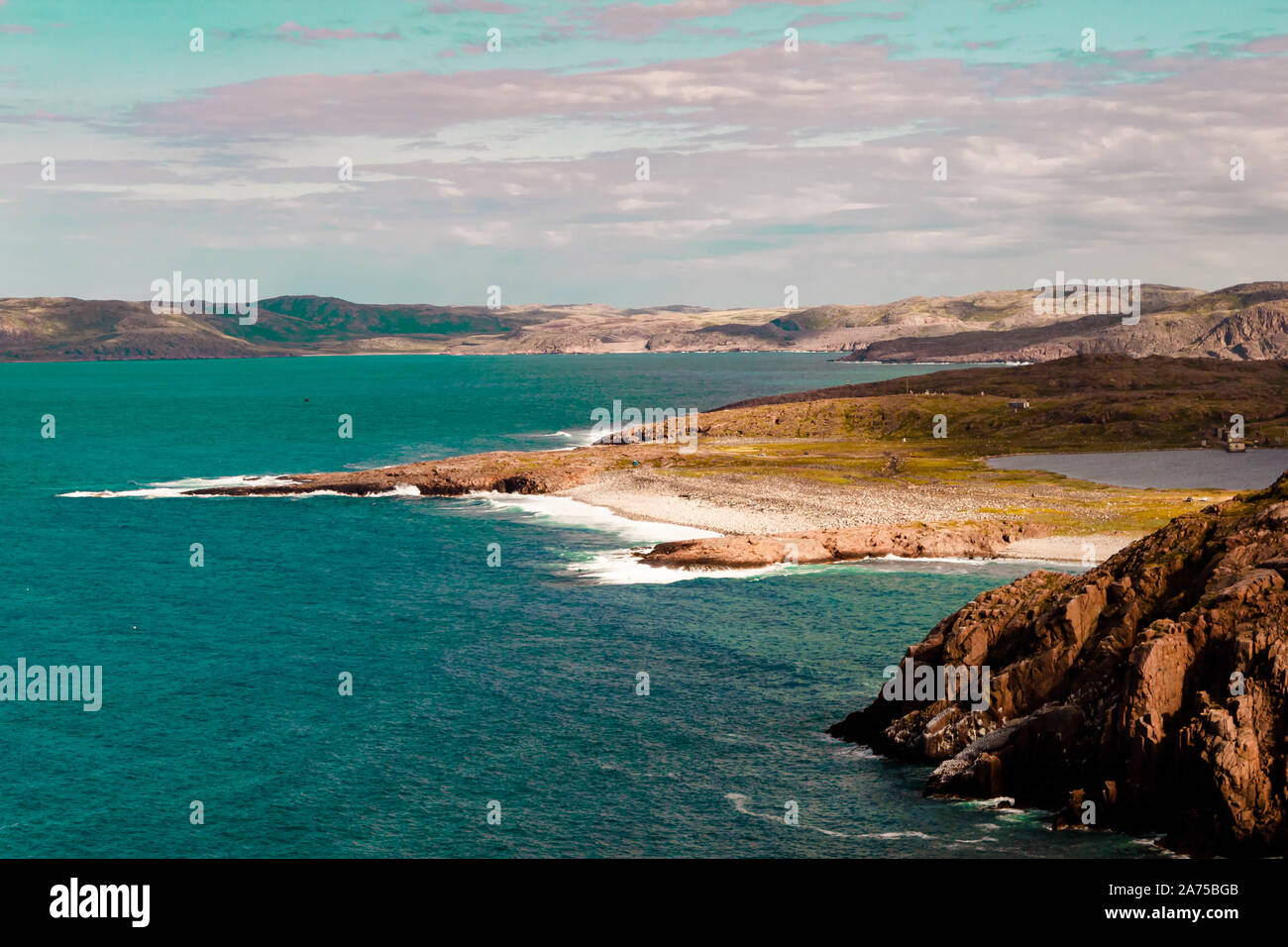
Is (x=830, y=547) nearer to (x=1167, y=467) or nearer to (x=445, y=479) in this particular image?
(x=445, y=479)

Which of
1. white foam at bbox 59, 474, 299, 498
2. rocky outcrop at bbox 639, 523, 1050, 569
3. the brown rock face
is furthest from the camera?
white foam at bbox 59, 474, 299, 498

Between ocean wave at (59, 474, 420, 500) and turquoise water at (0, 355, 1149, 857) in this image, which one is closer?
turquoise water at (0, 355, 1149, 857)

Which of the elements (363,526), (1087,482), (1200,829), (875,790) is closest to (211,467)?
(363,526)

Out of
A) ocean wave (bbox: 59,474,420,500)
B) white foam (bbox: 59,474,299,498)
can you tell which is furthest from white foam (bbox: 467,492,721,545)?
white foam (bbox: 59,474,299,498)

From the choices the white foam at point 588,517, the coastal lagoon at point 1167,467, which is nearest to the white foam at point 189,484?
the white foam at point 588,517

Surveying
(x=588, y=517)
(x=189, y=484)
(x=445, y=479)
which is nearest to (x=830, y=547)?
(x=588, y=517)

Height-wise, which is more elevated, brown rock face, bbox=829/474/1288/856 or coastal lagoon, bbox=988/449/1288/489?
coastal lagoon, bbox=988/449/1288/489

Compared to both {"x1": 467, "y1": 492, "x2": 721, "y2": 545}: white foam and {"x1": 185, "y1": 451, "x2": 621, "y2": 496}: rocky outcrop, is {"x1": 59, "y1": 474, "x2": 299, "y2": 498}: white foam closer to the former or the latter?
{"x1": 185, "y1": 451, "x2": 621, "y2": 496}: rocky outcrop
